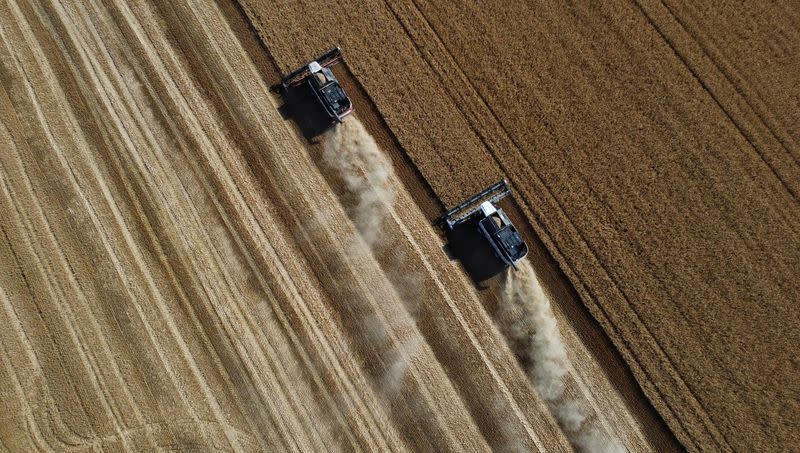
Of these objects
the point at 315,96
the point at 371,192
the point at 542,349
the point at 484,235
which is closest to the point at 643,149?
the point at 484,235

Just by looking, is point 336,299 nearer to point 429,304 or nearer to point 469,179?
point 429,304

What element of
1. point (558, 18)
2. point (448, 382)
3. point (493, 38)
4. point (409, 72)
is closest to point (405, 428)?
point (448, 382)

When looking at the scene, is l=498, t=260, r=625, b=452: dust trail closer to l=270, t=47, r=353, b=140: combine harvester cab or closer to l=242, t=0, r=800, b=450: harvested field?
l=242, t=0, r=800, b=450: harvested field

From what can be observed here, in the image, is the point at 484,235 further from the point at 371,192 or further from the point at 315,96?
the point at 315,96

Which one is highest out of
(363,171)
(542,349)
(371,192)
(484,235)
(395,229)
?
(363,171)

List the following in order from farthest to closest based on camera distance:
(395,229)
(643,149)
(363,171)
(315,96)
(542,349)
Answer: (315,96) < (363,171) < (643,149) < (395,229) < (542,349)

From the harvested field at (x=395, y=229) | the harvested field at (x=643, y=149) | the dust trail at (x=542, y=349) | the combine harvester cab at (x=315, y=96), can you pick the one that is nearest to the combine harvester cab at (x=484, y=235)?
the harvested field at (x=395, y=229)
